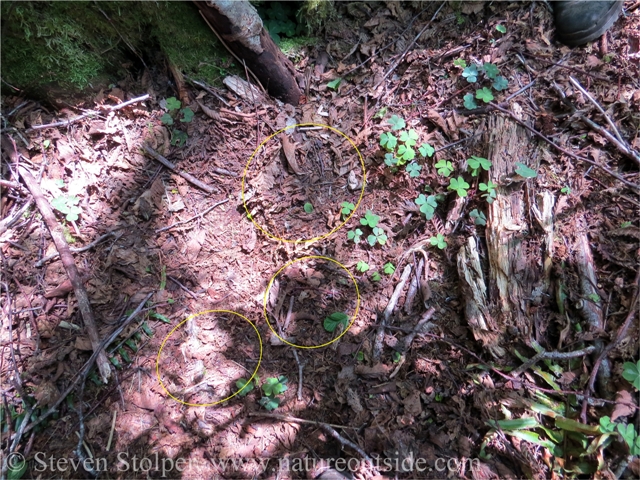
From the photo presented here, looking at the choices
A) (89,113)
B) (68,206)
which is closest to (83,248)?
(68,206)

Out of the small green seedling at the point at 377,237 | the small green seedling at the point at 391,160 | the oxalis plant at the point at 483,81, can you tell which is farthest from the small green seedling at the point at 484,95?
the small green seedling at the point at 377,237

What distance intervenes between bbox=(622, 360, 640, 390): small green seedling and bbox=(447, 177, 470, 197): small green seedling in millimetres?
1396

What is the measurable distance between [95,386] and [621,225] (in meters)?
3.60

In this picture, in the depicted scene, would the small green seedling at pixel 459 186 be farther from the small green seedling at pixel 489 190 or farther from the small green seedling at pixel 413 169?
the small green seedling at pixel 413 169

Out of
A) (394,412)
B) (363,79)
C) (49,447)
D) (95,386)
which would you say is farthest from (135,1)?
(394,412)

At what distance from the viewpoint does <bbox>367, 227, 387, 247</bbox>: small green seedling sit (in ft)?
9.07

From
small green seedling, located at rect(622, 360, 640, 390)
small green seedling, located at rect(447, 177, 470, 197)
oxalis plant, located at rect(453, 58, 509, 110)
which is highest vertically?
oxalis plant, located at rect(453, 58, 509, 110)

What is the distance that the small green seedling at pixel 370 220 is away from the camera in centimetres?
278

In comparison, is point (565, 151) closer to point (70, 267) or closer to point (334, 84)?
point (334, 84)

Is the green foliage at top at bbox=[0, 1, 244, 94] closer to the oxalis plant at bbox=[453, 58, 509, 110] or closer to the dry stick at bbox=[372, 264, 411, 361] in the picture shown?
the oxalis plant at bbox=[453, 58, 509, 110]

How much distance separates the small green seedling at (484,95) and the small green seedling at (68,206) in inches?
122

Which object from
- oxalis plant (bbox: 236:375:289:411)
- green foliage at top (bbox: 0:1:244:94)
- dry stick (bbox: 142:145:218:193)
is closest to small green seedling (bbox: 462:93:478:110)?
green foliage at top (bbox: 0:1:244:94)

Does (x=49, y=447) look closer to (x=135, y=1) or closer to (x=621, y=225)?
(x=135, y=1)

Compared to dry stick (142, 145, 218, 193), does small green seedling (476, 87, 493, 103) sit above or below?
below
